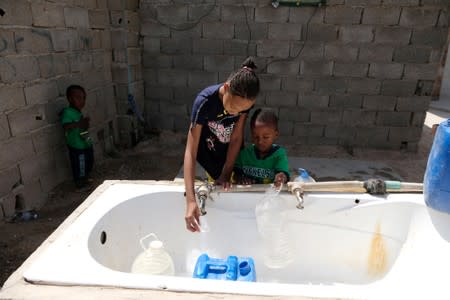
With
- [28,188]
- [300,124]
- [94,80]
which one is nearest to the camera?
[28,188]

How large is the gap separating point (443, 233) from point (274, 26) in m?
3.08

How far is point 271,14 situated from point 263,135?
2530mm

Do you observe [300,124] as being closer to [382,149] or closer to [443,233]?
[382,149]

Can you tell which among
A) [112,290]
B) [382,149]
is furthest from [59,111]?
[382,149]

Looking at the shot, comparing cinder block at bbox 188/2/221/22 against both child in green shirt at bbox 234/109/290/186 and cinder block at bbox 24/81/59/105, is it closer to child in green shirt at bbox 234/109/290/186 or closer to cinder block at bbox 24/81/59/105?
cinder block at bbox 24/81/59/105

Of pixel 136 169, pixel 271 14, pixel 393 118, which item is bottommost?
pixel 136 169

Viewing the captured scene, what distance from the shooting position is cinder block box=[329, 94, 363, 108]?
13.9ft

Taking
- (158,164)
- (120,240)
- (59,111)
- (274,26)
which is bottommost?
(158,164)

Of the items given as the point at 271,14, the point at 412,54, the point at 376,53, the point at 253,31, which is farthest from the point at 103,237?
the point at 412,54

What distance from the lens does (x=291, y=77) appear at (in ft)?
13.8

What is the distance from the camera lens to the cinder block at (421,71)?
159 inches

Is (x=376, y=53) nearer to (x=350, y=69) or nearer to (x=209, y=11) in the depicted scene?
(x=350, y=69)

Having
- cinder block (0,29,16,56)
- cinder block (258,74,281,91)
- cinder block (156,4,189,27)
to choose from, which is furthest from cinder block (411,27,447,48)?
cinder block (0,29,16,56)

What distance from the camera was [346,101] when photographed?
4.25 meters
